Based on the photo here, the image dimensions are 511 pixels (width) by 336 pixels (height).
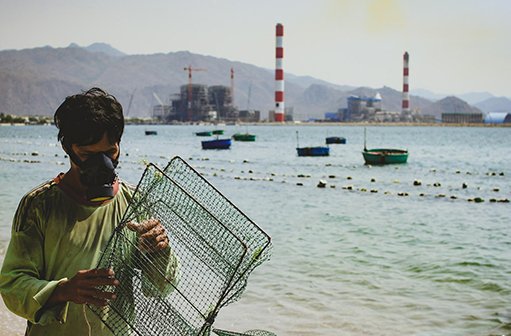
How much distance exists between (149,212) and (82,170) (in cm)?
33

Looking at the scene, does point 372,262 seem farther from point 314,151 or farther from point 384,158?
point 314,151

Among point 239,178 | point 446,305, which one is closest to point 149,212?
point 446,305

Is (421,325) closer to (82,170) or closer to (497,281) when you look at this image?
(497,281)

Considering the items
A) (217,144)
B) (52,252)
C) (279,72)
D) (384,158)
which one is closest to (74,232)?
(52,252)

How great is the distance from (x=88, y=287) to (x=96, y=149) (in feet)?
1.53

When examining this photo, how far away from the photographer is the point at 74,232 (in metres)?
2.39

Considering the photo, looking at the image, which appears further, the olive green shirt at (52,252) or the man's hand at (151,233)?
the man's hand at (151,233)

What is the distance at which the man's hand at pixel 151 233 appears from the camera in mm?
2389

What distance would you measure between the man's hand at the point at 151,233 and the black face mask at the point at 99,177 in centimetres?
20

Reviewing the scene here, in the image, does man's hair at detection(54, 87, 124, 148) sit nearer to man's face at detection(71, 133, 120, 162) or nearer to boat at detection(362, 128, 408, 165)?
man's face at detection(71, 133, 120, 162)

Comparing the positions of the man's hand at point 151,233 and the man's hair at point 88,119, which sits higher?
the man's hair at point 88,119

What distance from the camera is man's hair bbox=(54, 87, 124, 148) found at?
231 cm

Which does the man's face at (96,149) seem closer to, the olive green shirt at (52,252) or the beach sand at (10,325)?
the olive green shirt at (52,252)

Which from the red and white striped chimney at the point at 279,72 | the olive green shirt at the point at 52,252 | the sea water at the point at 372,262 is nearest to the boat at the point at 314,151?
the sea water at the point at 372,262
